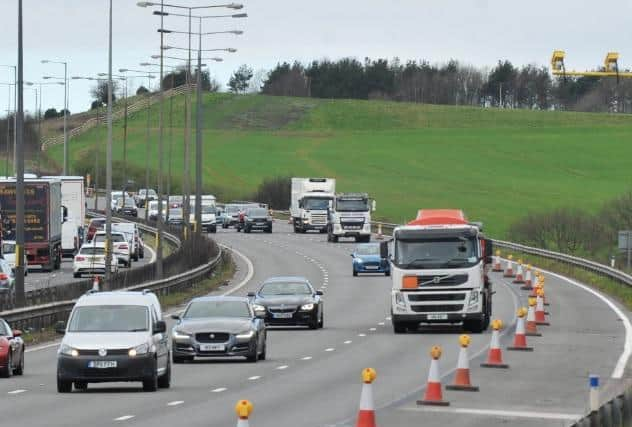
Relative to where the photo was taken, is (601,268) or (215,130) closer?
(601,268)

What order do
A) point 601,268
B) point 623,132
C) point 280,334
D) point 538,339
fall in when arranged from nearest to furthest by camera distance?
point 538,339, point 280,334, point 601,268, point 623,132

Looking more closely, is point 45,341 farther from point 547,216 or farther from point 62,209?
point 547,216

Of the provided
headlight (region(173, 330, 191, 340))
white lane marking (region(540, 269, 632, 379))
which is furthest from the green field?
headlight (region(173, 330, 191, 340))

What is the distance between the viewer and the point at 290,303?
42.0m

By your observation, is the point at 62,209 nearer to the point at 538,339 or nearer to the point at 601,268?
the point at 601,268

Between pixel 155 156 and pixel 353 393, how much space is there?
141 meters

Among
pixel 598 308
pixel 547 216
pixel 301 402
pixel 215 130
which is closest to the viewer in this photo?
pixel 301 402

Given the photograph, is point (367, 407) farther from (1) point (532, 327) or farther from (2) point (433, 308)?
(2) point (433, 308)

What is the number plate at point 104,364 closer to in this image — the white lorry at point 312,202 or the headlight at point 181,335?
the headlight at point 181,335

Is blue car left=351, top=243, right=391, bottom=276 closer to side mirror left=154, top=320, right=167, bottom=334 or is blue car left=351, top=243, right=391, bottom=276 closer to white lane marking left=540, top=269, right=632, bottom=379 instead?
white lane marking left=540, top=269, right=632, bottom=379

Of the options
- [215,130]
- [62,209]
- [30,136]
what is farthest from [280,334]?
[215,130]

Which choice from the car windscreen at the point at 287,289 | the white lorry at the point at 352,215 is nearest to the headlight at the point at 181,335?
the car windscreen at the point at 287,289

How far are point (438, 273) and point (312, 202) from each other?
62.6 meters

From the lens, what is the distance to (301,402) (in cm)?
2402
